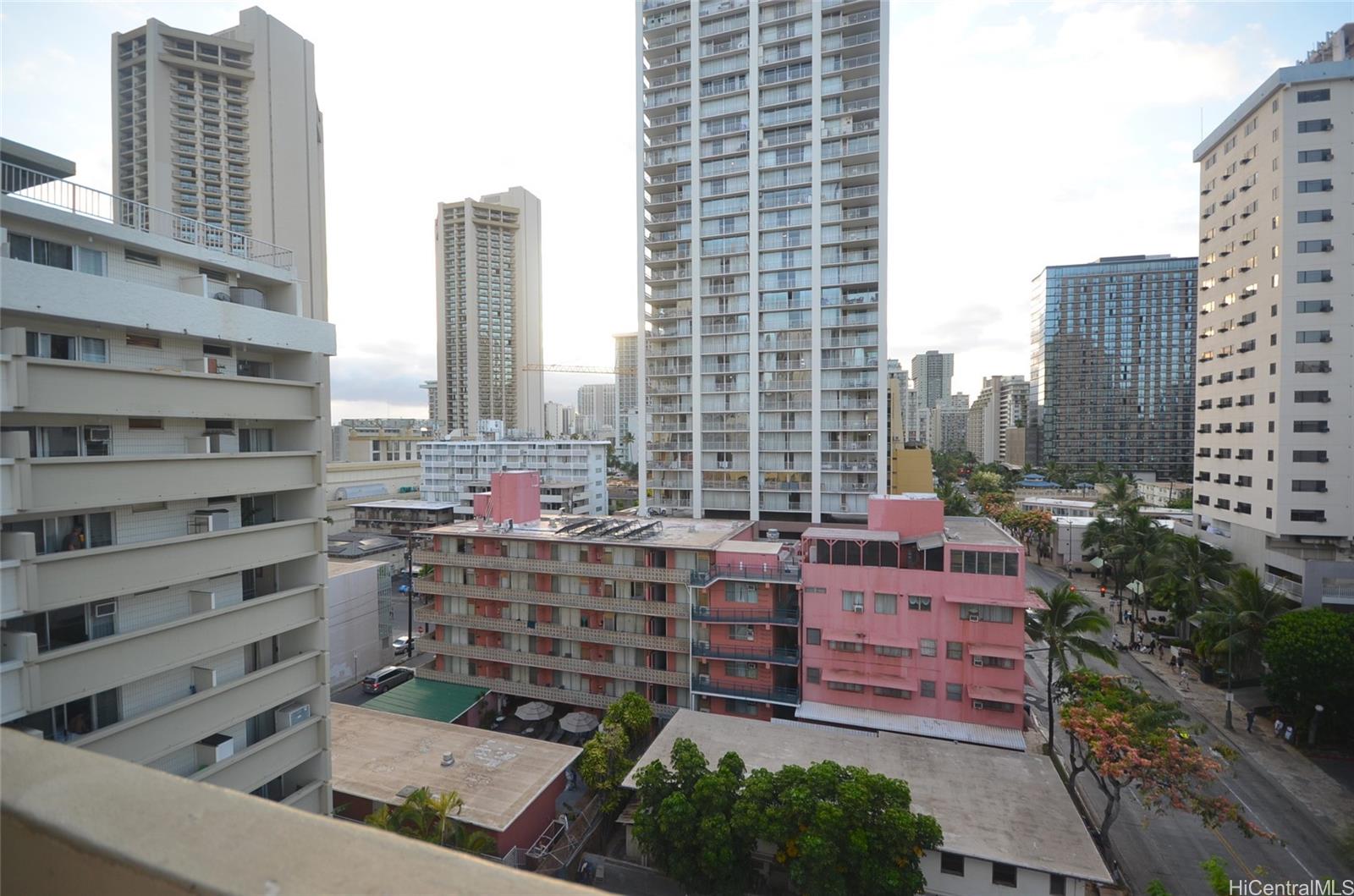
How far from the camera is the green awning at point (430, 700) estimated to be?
2666cm

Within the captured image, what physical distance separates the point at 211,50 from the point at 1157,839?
92.8 meters

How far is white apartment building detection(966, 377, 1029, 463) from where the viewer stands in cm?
13975

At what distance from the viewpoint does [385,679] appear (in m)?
33.2

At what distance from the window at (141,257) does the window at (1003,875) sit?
83.8 ft

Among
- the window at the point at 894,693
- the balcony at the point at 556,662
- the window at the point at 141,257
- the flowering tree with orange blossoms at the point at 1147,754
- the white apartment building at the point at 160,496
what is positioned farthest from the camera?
the balcony at the point at 556,662

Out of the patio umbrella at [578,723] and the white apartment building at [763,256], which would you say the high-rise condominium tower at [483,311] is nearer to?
the white apartment building at [763,256]

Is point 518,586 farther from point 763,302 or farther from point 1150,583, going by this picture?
point 1150,583

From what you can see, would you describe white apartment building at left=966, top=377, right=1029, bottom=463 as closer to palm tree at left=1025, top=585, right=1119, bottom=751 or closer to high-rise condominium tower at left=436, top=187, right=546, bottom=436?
high-rise condominium tower at left=436, top=187, right=546, bottom=436

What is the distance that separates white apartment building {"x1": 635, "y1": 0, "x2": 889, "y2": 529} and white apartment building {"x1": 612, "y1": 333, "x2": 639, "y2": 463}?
97043mm

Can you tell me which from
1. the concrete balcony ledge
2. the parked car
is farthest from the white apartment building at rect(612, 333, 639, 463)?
the concrete balcony ledge

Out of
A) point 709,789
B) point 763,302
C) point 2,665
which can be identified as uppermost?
point 763,302

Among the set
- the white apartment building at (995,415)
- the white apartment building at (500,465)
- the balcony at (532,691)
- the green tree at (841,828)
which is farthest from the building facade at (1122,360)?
the green tree at (841,828)

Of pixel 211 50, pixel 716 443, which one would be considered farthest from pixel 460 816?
pixel 211 50

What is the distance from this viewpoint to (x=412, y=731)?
23656mm
